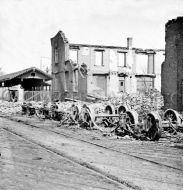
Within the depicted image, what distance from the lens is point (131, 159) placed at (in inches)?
245

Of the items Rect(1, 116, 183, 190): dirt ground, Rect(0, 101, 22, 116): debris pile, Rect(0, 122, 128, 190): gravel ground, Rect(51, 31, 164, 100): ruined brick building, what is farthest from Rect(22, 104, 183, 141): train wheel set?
Rect(51, 31, 164, 100): ruined brick building

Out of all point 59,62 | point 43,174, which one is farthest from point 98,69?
point 43,174

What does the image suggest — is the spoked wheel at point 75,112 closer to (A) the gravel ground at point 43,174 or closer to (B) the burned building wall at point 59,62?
(A) the gravel ground at point 43,174

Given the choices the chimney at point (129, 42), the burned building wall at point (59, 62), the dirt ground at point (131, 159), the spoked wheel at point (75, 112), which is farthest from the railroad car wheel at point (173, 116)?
the chimney at point (129, 42)

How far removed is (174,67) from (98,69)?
20239 mm

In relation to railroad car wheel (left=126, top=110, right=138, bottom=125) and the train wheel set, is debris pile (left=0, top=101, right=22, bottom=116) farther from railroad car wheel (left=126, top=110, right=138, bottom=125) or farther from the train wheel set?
railroad car wheel (left=126, top=110, right=138, bottom=125)

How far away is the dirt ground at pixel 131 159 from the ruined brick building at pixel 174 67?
19.1 ft

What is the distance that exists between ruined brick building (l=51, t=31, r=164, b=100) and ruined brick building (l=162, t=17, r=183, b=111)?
15.0 m

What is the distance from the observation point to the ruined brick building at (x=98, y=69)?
31125 millimetres

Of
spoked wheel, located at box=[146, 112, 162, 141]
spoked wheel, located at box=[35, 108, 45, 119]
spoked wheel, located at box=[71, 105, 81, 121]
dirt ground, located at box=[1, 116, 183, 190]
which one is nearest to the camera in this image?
dirt ground, located at box=[1, 116, 183, 190]

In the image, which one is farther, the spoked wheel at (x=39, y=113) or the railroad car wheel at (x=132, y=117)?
the spoked wheel at (x=39, y=113)

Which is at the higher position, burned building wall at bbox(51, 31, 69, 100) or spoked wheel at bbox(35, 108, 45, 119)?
burned building wall at bbox(51, 31, 69, 100)

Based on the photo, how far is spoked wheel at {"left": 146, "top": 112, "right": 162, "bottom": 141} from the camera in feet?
28.1

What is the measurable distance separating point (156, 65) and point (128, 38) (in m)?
4.63
